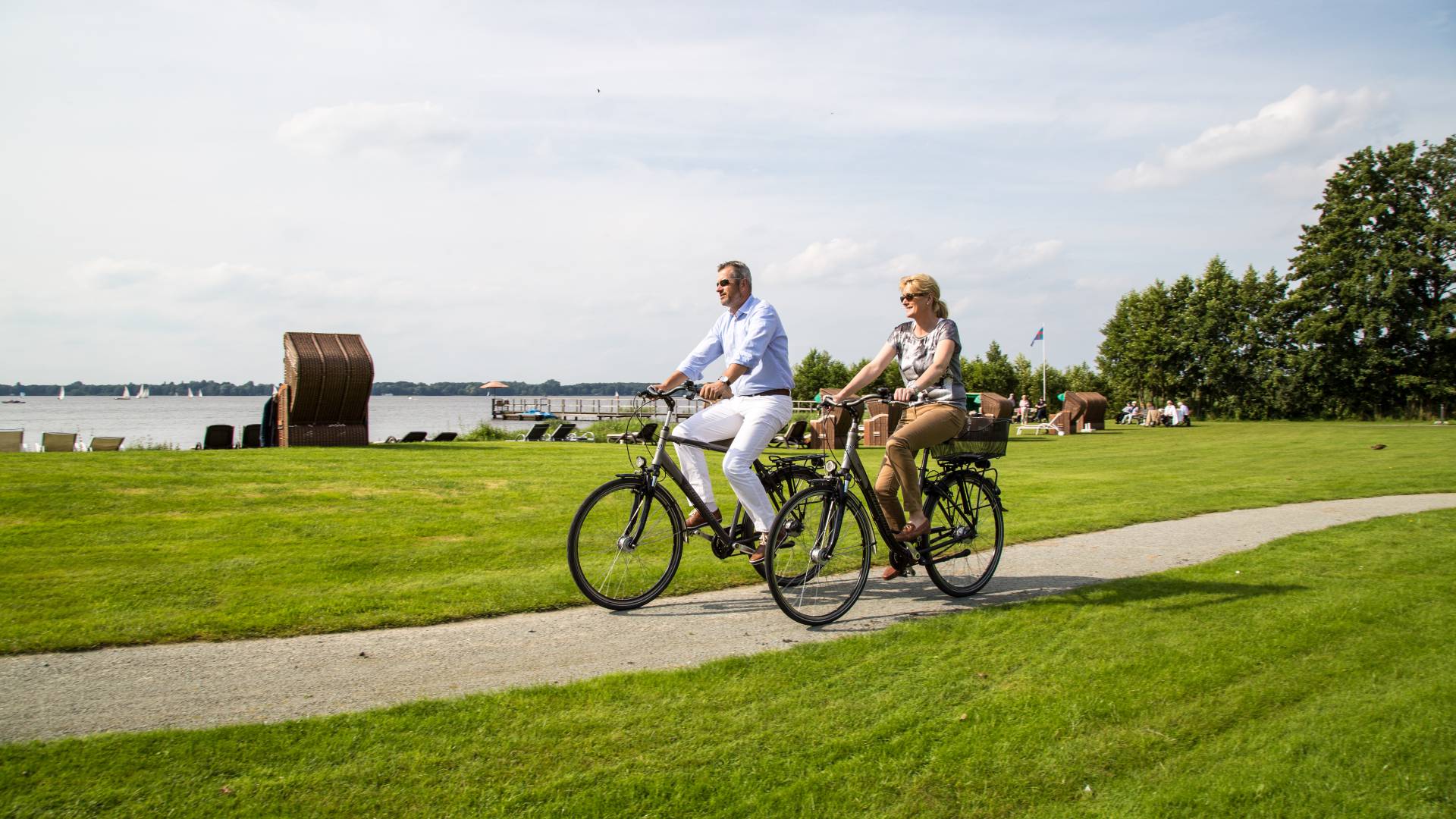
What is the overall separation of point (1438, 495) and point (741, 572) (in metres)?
10.8

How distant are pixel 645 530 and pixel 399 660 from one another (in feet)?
5.64

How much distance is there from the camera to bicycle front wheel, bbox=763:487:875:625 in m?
5.66

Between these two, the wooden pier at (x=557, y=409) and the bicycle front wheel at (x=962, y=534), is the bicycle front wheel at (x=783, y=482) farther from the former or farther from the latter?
the wooden pier at (x=557, y=409)

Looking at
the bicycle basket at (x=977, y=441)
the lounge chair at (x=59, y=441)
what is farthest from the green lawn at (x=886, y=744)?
the lounge chair at (x=59, y=441)

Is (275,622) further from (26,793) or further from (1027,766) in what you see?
(1027,766)

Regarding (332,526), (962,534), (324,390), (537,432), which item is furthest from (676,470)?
(537,432)

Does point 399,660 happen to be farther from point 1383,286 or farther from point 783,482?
point 1383,286

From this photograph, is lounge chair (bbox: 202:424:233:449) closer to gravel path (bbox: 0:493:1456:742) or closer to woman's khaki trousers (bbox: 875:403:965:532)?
gravel path (bbox: 0:493:1456:742)

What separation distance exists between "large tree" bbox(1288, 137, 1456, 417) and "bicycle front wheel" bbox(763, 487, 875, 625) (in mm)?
56664

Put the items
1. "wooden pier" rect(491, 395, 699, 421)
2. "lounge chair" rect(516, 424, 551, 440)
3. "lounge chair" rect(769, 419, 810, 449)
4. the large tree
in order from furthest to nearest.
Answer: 1. "wooden pier" rect(491, 395, 699, 421)
2. the large tree
3. "lounge chair" rect(516, 424, 551, 440)
4. "lounge chair" rect(769, 419, 810, 449)

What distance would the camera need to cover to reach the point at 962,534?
6.59 meters

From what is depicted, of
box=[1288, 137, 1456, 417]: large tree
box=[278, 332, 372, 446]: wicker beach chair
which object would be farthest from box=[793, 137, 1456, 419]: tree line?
box=[278, 332, 372, 446]: wicker beach chair

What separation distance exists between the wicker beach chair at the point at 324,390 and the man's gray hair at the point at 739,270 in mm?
15122

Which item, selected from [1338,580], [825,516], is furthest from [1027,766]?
[1338,580]
